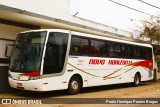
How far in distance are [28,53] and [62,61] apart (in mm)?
1625

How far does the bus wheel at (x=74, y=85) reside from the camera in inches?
616

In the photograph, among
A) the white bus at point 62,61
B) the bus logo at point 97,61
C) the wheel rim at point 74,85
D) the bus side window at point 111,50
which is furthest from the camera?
the bus side window at point 111,50

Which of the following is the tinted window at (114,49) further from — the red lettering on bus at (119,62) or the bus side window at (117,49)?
the red lettering on bus at (119,62)

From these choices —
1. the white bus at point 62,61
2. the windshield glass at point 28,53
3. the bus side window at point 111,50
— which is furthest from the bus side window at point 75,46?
the bus side window at point 111,50

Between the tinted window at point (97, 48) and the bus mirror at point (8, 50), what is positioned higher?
the tinted window at point (97, 48)

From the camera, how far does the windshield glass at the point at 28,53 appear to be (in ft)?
46.4

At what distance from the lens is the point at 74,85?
15.9m

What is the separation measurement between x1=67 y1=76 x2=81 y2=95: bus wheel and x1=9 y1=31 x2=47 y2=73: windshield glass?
2371 mm

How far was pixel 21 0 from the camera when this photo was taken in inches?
744

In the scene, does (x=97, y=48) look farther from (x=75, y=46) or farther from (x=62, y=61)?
(x=62, y=61)

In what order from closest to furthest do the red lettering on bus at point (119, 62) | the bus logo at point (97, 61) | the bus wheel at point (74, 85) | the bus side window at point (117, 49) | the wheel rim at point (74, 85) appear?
the bus wheel at point (74, 85)
the wheel rim at point (74, 85)
the bus logo at point (97, 61)
the red lettering on bus at point (119, 62)
the bus side window at point (117, 49)

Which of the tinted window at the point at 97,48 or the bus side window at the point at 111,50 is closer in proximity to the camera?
the tinted window at the point at 97,48

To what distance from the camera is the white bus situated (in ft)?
46.4

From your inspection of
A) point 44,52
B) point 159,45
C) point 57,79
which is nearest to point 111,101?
point 57,79
